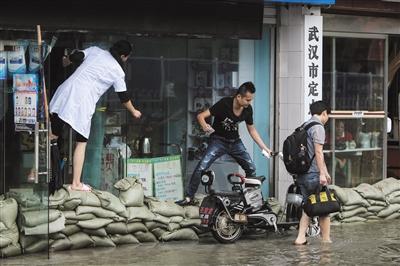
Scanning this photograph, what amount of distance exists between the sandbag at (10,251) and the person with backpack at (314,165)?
11.9 ft

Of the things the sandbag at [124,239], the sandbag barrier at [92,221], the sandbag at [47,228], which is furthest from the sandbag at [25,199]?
the sandbag at [124,239]

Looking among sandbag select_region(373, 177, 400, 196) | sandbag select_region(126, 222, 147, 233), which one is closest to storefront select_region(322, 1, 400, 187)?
sandbag select_region(373, 177, 400, 196)

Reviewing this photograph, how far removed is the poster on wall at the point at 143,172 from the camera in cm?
1133

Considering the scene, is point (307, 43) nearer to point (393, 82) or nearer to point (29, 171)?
point (393, 82)

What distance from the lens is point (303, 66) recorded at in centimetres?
1177

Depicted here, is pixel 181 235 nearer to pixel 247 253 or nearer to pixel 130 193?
pixel 130 193

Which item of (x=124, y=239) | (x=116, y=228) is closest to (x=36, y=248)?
(x=116, y=228)

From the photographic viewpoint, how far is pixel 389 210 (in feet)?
40.8

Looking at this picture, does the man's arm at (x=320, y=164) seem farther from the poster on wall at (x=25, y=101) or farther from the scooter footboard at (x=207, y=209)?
the poster on wall at (x=25, y=101)

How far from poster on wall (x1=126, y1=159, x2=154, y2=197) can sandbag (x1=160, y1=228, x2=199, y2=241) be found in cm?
123

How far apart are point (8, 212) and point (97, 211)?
113 centimetres

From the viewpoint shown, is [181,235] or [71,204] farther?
[181,235]

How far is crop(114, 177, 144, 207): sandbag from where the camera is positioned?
9.96 m

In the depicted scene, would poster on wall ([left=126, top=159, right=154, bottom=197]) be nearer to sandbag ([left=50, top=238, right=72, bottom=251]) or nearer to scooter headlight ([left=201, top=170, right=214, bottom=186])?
scooter headlight ([left=201, top=170, right=214, bottom=186])
